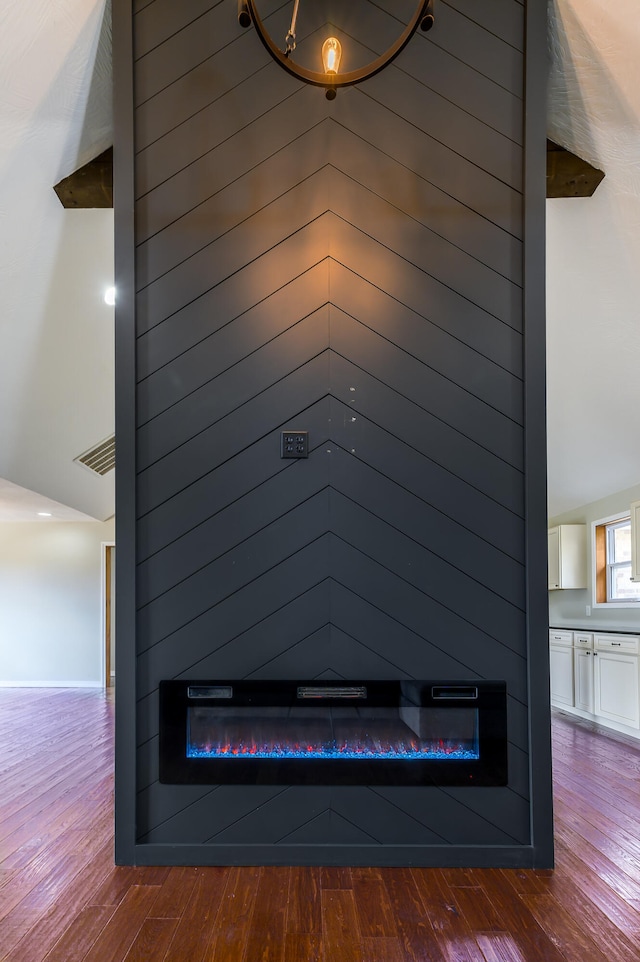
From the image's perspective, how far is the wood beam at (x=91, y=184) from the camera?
10.4ft

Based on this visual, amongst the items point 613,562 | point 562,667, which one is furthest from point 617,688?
point 613,562

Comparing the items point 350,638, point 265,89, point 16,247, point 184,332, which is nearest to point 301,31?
point 265,89

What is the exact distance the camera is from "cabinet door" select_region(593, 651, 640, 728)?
4.84m

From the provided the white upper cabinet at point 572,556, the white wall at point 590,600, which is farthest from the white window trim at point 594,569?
the white upper cabinet at point 572,556

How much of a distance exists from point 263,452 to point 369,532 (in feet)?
1.70

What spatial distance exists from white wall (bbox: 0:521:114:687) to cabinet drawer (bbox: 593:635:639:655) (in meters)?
5.87

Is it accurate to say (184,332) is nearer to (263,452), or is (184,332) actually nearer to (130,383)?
(130,383)

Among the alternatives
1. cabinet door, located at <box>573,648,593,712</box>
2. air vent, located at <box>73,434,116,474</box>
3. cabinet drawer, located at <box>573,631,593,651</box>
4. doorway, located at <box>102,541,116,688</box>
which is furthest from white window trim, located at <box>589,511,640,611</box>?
doorway, located at <box>102,541,116,688</box>

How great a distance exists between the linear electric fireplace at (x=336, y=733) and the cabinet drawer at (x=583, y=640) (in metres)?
3.60

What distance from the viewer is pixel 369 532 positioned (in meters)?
2.45

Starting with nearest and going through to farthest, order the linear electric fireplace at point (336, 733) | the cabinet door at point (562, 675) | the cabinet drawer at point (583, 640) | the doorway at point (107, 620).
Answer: the linear electric fireplace at point (336, 733) < the cabinet drawer at point (583, 640) < the cabinet door at point (562, 675) < the doorway at point (107, 620)

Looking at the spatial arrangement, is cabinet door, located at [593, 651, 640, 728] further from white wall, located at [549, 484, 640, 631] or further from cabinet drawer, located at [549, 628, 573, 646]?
cabinet drawer, located at [549, 628, 573, 646]

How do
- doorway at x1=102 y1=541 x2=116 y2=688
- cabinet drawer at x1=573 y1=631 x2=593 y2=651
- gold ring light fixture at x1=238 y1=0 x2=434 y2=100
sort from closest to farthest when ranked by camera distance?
gold ring light fixture at x1=238 y1=0 x2=434 y2=100, cabinet drawer at x1=573 y1=631 x2=593 y2=651, doorway at x1=102 y1=541 x2=116 y2=688

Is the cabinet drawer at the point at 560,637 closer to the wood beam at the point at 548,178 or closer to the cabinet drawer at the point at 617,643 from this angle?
the cabinet drawer at the point at 617,643
